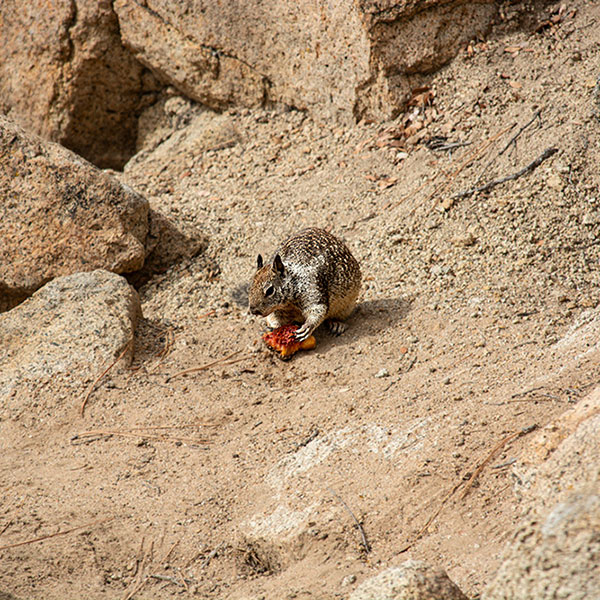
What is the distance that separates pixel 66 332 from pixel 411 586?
3759 millimetres

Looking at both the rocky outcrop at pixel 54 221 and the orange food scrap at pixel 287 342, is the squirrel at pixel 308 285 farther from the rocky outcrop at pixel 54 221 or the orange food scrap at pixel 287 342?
the rocky outcrop at pixel 54 221

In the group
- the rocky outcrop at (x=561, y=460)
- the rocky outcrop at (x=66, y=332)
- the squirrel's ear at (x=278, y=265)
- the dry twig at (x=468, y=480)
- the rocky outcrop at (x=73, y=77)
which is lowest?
the dry twig at (x=468, y=480)

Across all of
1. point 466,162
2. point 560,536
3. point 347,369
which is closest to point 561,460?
point 560,536

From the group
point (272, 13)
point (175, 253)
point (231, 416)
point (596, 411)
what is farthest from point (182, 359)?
Answer: point (272, 13)

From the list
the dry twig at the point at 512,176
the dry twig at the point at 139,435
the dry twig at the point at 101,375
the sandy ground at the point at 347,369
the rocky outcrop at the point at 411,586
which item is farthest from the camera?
the dry twig at the point at 512,176

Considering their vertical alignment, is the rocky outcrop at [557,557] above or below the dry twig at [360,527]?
Result: above

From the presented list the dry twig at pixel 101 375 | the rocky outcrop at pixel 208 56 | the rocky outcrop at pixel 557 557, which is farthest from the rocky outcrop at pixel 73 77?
the rocky outcrop at pixel 557 557

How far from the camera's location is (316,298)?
5.51 meters

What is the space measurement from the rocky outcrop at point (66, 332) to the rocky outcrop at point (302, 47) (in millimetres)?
3228

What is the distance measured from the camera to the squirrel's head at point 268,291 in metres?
5.48

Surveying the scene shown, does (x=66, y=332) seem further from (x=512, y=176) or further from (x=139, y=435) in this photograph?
(x=512, y=176)

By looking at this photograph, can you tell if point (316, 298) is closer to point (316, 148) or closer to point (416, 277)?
point (416, 277)

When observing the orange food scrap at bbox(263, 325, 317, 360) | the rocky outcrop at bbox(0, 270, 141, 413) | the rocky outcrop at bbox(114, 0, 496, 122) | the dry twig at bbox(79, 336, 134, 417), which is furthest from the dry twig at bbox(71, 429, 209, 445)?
the rocky outcrop at bbox(114, 0, 496, 122)

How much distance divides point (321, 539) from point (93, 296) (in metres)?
3.08
